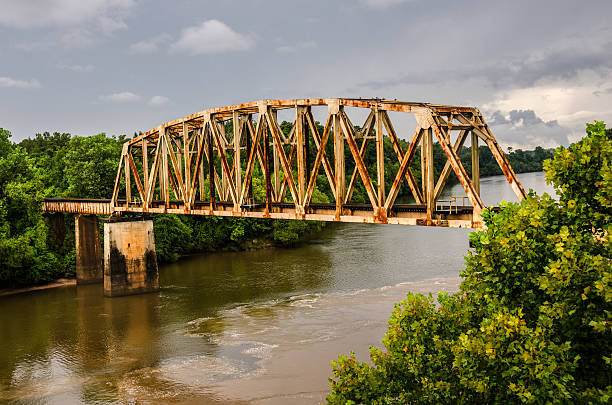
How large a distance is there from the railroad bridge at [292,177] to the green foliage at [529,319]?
7.80m

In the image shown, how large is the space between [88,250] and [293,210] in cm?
2712

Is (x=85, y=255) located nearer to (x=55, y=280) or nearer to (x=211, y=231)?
(x=55, y=280)

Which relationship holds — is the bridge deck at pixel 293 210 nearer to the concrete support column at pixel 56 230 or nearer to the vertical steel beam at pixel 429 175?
the vertical steel beam at pixel 429 175

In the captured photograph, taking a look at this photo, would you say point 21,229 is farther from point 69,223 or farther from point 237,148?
point 237,148

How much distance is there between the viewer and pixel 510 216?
41.3 feet

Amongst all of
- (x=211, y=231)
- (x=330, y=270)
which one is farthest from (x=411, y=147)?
(x=211, y=231)

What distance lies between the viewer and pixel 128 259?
147 ft

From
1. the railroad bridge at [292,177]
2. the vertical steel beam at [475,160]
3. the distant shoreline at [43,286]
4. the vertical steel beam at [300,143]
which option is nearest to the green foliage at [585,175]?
the railroad bridge at [292,177]

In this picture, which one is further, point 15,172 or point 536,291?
point 15,172

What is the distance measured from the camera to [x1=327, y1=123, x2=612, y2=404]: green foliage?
10250mm

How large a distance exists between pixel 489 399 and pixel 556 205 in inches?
175

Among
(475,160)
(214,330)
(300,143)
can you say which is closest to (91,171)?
(214,330)

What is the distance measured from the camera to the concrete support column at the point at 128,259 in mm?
44188

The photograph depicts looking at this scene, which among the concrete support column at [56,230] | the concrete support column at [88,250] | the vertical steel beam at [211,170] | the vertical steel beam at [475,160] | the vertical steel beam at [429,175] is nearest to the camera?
the vertical steel beam at [429,175]
